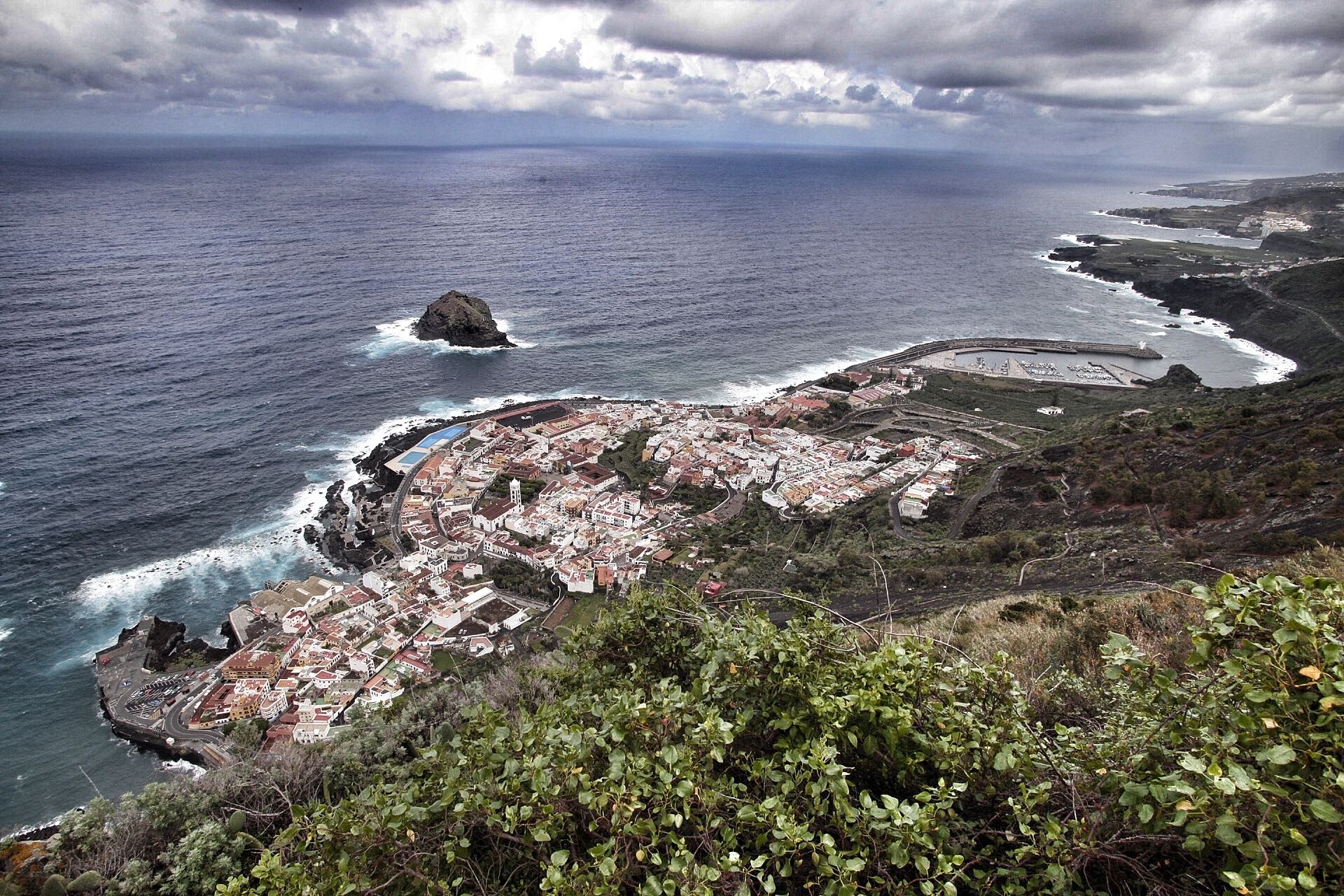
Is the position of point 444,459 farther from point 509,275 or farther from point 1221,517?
point 509,275

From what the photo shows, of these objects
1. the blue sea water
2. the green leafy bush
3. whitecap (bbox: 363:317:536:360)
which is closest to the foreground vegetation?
the green leafy bush

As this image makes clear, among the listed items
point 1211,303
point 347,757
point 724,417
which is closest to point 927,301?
point 1211,303

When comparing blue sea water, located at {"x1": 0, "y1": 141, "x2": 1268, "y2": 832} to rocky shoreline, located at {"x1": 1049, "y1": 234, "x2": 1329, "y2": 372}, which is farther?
rocky shoreline, located at {"x1": 1049, "y1": 234, "x2": 1329, "y2": 372}

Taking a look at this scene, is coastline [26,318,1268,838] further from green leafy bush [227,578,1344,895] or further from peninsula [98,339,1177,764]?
green leafy bush [227,578,1344,895]

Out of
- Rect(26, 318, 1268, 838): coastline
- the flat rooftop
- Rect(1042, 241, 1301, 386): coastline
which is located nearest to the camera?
Rect(26, 318, 1268, 838): coastline

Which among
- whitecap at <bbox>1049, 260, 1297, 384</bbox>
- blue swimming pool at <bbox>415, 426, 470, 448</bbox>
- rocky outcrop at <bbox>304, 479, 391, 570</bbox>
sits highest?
whitecap at <bbox>1049, 260, 1297, 384</bbox>

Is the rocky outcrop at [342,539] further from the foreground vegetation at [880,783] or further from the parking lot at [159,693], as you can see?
the foreground vegetation at [880,783]

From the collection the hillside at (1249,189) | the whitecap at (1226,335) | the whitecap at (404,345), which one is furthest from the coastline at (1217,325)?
the hillside at (1249,189)
